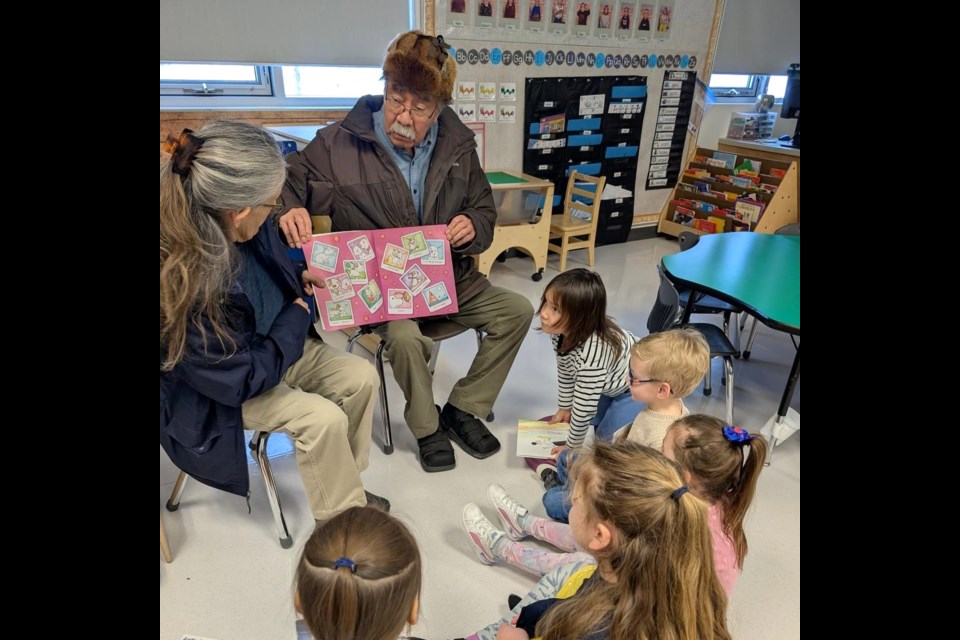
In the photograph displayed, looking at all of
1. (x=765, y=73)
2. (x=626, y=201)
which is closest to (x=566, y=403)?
(x=626, y=201)

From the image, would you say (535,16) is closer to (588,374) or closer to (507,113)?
(507,113)

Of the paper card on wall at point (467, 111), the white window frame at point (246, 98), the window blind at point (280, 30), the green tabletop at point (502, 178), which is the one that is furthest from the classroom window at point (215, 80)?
the green tabletop at point (502, 178)

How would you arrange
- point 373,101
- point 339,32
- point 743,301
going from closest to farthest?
point 743,301 → point 373,101 → point 339,32

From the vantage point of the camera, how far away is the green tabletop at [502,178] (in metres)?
3.91

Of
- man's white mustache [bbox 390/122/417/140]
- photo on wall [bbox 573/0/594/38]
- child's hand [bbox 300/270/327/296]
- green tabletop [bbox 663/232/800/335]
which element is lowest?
child's hand [bbox 300/270/327/296]

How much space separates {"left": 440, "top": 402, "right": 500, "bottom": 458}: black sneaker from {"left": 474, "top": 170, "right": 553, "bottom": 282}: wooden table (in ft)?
5.29

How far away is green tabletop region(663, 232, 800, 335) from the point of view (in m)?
2.13

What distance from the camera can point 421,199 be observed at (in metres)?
2.33

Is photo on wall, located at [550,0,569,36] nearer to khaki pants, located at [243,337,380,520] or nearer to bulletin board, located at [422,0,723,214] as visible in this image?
bulletin board, located at [422,0,723,214]

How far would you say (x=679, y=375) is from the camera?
5.66ft

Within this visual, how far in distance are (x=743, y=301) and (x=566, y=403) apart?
743 mm

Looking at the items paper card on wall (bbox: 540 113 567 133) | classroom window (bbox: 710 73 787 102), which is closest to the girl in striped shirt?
paper card on wall (bbox: 540 113 567 133)

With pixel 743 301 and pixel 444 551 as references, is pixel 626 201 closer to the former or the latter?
pixel 743 301

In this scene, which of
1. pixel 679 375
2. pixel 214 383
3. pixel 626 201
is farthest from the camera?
pixel 626 201
